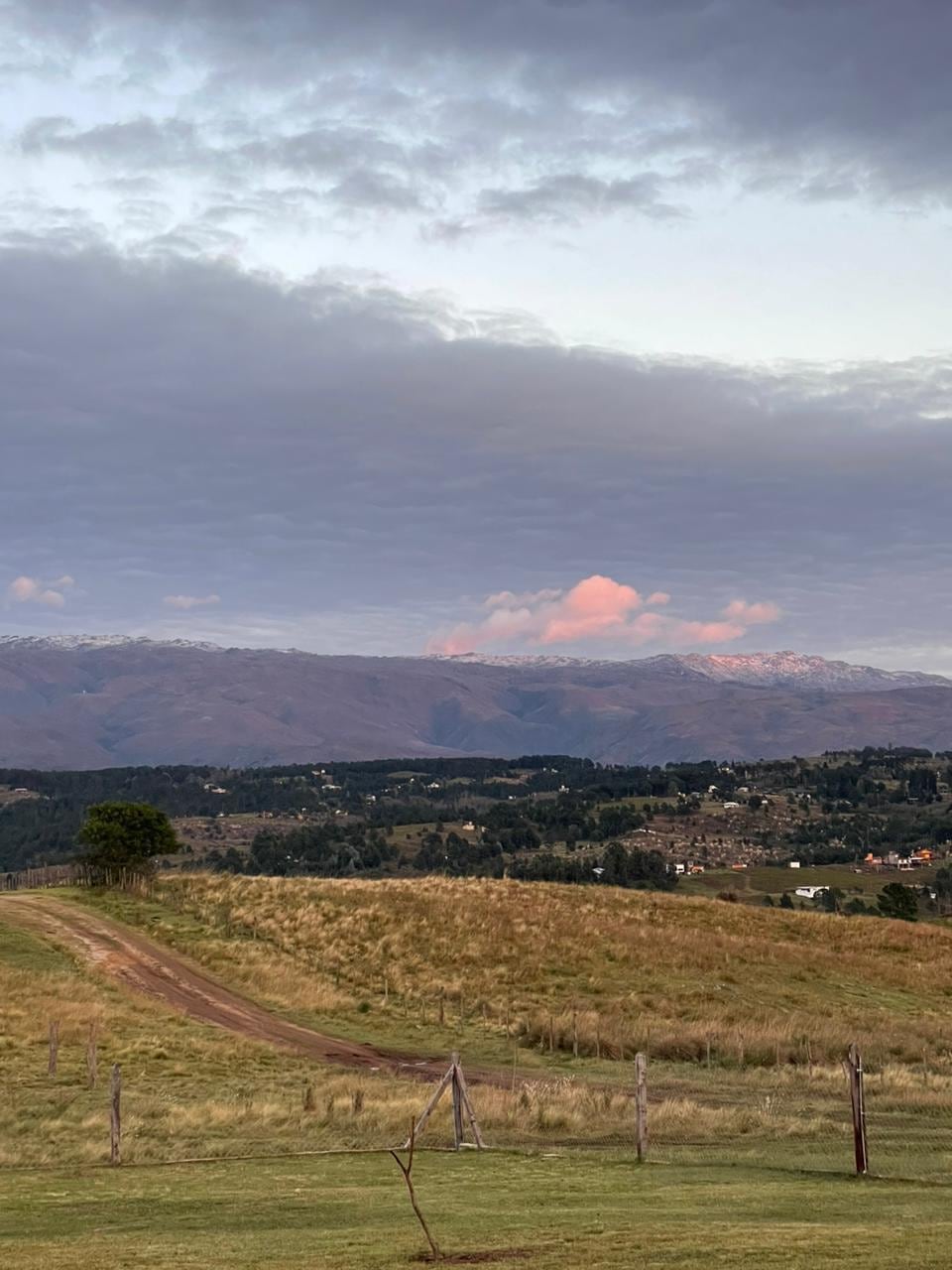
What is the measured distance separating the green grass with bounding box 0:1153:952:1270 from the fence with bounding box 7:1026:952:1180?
1853mm

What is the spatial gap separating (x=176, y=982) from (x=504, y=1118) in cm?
3012

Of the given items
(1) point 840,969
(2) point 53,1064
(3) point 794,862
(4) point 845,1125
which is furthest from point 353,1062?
(3) point 794,862

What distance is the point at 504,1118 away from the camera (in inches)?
1175

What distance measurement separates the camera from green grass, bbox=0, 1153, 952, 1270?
1477 centimetres

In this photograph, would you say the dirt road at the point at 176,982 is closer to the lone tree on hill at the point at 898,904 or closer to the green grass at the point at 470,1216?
the green grass at the point at 470,1216

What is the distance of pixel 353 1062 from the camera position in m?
43.9

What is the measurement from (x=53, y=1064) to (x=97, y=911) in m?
31.0

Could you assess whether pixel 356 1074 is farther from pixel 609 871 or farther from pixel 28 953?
pixel 609 871

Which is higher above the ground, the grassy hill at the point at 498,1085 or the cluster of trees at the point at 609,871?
the grassy hill at the point at 498,1085

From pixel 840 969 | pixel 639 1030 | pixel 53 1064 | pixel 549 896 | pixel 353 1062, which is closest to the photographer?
pixel 53 1064

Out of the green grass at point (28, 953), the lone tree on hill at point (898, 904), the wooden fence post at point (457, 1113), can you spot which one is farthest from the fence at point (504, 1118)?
the lone tree on hill at point (898, 904)

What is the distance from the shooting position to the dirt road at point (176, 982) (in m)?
45.1

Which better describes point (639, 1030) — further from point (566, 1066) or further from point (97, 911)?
point (97, 911)

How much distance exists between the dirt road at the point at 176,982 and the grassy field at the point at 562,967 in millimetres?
1755
